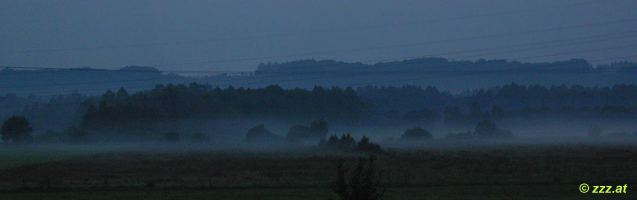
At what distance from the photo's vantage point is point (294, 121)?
142 metres

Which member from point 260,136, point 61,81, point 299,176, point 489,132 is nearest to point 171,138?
point 260,136

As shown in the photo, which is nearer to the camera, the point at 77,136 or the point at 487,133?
the point at 77,136

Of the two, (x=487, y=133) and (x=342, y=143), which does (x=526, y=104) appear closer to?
(x=487, y=133)

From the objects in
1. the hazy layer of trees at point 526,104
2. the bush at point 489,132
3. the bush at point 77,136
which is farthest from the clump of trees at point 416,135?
the bush at point 77,136

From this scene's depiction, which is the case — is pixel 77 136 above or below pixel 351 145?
above

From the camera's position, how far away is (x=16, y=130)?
102 m

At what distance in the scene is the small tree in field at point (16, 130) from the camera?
101 meters

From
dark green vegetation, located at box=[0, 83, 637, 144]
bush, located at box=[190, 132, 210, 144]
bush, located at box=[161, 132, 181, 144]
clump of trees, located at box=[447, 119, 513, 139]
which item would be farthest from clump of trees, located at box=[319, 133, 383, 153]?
clump of trees, located at box=[447, 119, 513, 139]

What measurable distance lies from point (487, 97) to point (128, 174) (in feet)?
475

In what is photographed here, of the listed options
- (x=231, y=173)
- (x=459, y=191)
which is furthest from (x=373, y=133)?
(x=459, y=191)

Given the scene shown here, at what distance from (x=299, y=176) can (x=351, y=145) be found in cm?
3144

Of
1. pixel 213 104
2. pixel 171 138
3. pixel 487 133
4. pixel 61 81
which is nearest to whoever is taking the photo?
pixel 171 138

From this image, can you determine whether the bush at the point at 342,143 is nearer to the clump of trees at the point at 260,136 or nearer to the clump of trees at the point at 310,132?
the clump of trees at the point at 260,136

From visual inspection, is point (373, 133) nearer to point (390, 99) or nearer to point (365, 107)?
point (365, 107)
